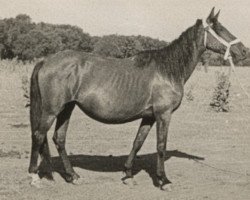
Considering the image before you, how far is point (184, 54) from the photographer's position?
7.71 meters

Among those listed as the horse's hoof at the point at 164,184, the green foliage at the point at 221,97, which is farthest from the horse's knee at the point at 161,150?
the green foliage at the point at 221,97

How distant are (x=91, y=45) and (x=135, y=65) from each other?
2915 inches

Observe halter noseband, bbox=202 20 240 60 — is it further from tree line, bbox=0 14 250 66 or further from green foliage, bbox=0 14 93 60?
green foliage, bbox=0 14 93 60

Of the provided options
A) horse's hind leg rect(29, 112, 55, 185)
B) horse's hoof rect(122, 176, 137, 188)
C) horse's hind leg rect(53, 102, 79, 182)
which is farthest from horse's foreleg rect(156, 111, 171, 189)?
horse's hind leg rect(29, 112, 55, 185)

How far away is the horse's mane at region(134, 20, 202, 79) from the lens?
25.2ft

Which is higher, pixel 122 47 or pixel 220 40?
pixel 220 40

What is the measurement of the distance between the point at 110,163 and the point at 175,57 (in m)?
2.77

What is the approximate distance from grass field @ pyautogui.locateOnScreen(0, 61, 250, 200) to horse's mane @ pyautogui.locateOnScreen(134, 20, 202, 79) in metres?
1.91

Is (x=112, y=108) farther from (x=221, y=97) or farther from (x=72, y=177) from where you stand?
(x=221, y=97)

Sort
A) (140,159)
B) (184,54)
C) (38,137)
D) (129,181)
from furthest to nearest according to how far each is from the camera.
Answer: (140,159) < (129,181) < (184,54) < (38,137)

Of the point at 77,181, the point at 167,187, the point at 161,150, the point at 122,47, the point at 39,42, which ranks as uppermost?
the point at 161,150

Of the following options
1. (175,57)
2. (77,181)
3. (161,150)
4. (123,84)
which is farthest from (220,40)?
(77,181)

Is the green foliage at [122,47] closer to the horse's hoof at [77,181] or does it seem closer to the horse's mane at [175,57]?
the horse's mane at [175,57]

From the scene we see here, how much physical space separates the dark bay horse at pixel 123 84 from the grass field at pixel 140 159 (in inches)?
16.3
